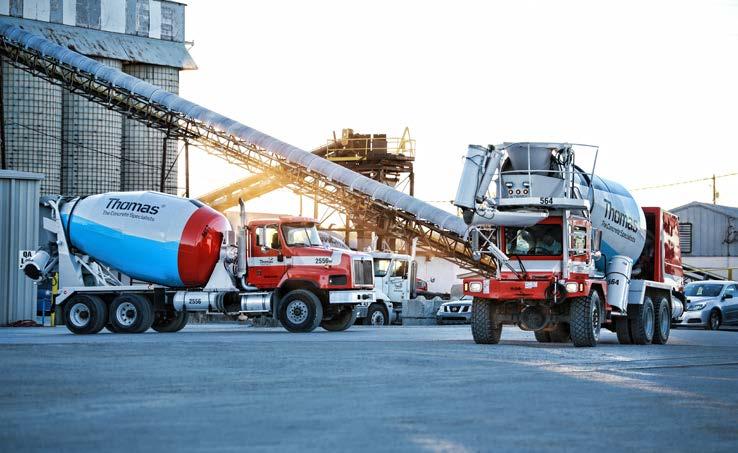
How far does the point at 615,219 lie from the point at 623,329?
258 centimetres

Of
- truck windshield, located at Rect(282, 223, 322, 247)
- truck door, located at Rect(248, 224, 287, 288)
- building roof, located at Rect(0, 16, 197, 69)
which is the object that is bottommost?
truck door, located at Rect(248, 224, 287, 288)

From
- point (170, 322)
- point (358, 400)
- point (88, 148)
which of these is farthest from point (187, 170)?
point (358, 400)

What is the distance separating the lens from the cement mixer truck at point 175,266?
31.0m

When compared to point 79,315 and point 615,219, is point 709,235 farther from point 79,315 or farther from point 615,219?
point 79,315

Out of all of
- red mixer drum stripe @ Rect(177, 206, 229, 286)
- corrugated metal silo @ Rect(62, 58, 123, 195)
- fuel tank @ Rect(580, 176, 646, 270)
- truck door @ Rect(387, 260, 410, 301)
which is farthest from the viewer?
corrugated metal silo @ Rect(62, 58, 123, 195)

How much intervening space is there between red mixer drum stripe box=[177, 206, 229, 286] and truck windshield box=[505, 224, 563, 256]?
1013cm

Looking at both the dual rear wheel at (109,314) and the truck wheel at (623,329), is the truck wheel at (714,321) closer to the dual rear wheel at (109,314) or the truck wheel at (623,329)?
the truck wheel at (623,329)

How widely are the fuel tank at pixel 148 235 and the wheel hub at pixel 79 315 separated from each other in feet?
4.58

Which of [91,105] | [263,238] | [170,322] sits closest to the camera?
[263,238]

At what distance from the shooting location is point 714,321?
4088 centimetres

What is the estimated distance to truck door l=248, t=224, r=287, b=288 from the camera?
32.0m

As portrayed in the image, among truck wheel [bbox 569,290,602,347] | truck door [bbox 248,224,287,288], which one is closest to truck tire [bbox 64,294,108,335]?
truck door [bbox 248,224,287,288]

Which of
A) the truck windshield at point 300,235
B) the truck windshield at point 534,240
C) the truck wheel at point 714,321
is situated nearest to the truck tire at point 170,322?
the truck windshield at point 300,235

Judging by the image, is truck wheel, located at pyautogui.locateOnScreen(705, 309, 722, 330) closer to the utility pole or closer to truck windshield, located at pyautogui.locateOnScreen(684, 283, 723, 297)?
truck windshield, located at pyautogui.locateOnScreen(684, 283, 723, 297)
